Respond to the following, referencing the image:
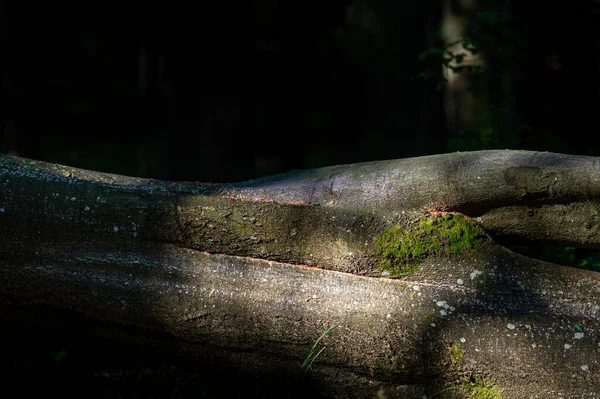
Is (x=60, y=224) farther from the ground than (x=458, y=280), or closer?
farther from the ground

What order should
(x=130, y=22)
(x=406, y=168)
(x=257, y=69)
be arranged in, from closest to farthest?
(x=406, y=168) < (x=257, y=69) < (x=130, y=22)

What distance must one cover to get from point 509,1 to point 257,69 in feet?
10.3

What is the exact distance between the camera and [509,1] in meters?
5.43

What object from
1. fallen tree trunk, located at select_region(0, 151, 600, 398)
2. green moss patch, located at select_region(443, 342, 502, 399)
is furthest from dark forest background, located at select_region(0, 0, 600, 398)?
green moss patch, located at select_region(443, 342, 502, 399)

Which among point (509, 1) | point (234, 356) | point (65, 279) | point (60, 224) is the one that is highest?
point (509, 1)

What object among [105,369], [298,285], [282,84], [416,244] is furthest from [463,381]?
[282,84]

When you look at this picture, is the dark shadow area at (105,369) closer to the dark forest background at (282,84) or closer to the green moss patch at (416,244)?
the green moss patch at (416,244)

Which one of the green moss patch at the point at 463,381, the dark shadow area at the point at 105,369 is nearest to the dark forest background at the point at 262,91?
the dark shadow area at the point at 105,369

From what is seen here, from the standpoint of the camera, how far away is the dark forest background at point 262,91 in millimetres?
4172

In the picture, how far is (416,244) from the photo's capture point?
2484mm

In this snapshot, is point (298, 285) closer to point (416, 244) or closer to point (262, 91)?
point (416, 244)

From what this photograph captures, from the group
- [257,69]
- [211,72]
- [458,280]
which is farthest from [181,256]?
[257,69]

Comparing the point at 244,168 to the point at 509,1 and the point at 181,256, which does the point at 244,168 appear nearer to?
the point at 509,1

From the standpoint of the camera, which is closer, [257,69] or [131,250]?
[131,250]
